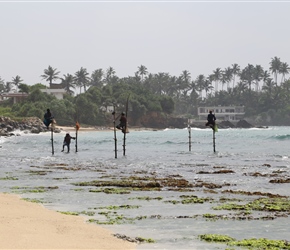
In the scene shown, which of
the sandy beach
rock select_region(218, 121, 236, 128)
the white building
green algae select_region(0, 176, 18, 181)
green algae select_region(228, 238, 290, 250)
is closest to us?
the sandy beach

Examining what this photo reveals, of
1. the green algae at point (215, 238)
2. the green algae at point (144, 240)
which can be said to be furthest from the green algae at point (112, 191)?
→ the green algae at point (144, 240)

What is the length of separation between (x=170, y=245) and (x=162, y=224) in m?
2.34

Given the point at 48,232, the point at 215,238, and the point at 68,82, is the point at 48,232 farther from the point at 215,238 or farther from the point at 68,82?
the point at 68,82

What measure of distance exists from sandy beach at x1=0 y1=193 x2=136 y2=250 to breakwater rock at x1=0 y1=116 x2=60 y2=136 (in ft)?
307

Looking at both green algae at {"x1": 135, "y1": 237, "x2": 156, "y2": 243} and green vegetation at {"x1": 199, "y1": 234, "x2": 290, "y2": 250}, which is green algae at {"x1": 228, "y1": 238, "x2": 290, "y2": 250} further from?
green algae at {"x1": 135, "y1": 237, "x2": 156, "y2": 243}

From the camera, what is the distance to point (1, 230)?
40.4 ft

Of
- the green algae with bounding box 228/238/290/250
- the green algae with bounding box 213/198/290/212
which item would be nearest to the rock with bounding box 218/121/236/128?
the green algae with bounding box 213/198/290/212

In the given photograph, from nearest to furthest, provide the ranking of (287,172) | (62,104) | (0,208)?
1. (0,208)
2. (287,172)
3. (62,104)

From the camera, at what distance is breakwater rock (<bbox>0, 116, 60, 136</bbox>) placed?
366 ft

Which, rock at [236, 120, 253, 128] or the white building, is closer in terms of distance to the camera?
the white building

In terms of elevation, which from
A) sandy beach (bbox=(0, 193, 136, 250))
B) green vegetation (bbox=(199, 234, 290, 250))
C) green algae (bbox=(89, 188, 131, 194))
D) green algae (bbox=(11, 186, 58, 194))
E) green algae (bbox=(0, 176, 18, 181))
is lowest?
green algae (bbox=(0, 176, 18, 181))

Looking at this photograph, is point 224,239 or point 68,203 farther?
point 68,203

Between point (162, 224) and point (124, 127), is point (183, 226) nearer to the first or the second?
point (162, 224)

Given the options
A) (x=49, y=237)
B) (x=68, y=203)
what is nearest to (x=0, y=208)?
(x=68, y=203)
